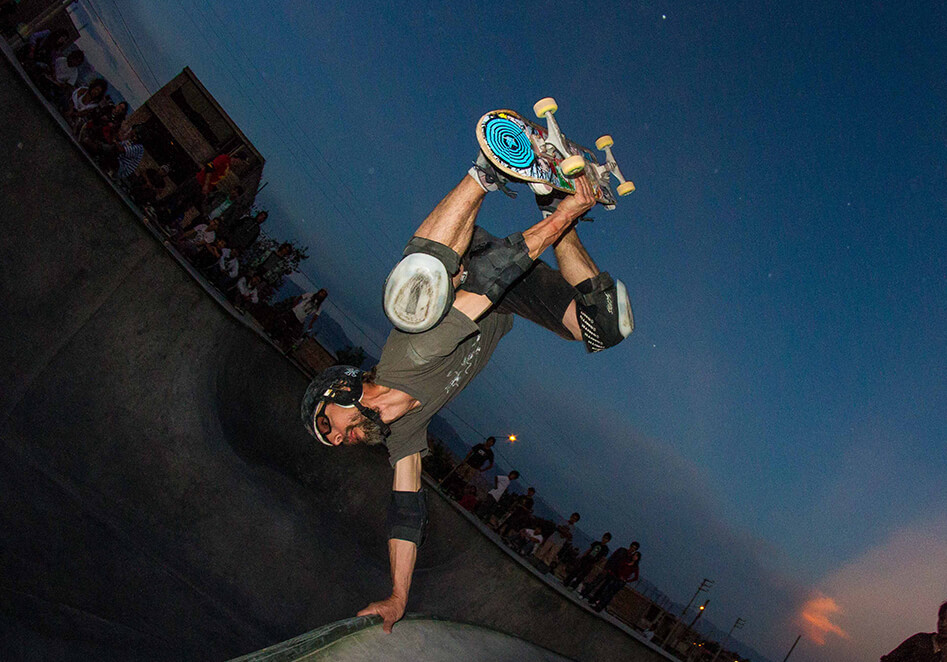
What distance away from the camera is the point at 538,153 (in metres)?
2.56

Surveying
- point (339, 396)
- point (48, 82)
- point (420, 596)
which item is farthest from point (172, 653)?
point (48, 82)

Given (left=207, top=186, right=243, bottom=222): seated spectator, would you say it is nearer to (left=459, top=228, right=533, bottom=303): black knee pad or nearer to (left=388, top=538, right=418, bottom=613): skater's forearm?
(left=388, top=538, right=418, bottom=613): skater's forearm

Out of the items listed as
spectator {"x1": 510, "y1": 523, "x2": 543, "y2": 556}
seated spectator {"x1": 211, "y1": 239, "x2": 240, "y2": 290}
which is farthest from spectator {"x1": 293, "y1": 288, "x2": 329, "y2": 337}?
spectator {"x1": 510, "y1": 523, "x2": 543, "y2": 556}

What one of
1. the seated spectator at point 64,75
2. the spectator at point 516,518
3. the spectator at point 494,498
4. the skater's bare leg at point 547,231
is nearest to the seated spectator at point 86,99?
the seated spectator at point 64,75

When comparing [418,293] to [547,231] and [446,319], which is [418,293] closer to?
[446,319]

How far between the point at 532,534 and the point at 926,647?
7452mm

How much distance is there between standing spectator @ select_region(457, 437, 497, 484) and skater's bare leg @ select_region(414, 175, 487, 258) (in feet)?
28.9

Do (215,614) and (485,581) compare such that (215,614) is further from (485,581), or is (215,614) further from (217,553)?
(485,581)

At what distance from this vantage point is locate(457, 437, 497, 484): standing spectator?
36.8 ft

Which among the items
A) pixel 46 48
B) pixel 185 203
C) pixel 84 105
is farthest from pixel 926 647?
pixel 46 48

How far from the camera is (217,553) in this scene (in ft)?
18.2

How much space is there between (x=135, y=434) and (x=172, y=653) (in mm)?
2293

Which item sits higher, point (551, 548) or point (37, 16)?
point (37, 16)

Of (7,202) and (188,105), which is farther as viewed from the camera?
(188,105)
